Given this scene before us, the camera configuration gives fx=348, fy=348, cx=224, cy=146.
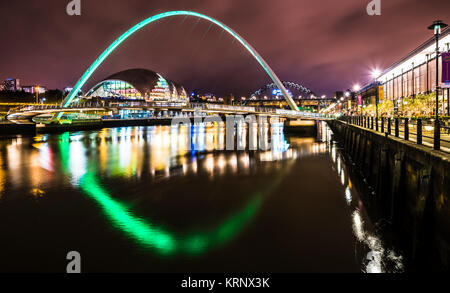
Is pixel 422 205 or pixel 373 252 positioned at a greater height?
pixel 422 205

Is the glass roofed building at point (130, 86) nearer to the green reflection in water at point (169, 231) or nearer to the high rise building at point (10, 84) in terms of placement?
the high rise building at point (10, 84)

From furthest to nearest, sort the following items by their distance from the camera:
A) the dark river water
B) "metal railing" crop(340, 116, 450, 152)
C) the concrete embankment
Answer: the dark river water < "metal railing" crop(340, 116, 450, 152) < the concrete embankment

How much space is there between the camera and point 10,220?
12.0 meters

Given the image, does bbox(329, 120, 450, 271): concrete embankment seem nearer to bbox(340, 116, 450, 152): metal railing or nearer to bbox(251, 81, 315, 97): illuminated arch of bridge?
bbox(340, 116, 450, 152): metal railing

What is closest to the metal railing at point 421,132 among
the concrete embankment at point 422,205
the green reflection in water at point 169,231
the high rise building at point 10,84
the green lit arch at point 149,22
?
the concrete embankment at point 422,205

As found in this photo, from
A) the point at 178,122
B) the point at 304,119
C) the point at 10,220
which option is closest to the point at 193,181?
the point at 10,220

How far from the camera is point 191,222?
11727 millimetres

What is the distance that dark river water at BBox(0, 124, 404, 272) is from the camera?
8.58 meters

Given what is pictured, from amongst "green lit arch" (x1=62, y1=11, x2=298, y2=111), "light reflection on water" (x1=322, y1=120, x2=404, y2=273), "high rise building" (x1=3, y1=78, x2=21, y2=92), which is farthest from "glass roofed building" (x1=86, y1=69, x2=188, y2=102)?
"light reflection on water" (x1=322, y1=120, x2=404, y2=273)

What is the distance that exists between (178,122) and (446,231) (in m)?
108

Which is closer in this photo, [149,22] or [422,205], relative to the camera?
[422,205]

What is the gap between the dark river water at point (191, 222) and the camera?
28.1 feet

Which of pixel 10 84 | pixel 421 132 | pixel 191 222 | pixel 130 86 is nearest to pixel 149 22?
pixel 130 86

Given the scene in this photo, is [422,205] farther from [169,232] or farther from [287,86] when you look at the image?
[287,86]
